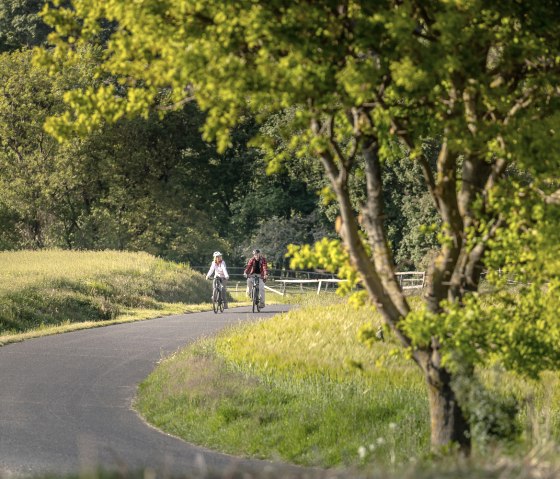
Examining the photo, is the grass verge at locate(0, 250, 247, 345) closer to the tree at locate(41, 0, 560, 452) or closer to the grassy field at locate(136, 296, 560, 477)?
the grassy field at locate(136, 296, 560, 477)

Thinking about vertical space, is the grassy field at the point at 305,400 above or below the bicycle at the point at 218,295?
below

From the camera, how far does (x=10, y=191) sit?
65.6 m

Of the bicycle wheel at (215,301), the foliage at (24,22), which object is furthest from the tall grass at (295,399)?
the foliage at (24,22)

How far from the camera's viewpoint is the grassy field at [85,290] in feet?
106

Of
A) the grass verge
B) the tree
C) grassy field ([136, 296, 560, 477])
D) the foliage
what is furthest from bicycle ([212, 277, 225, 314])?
the foliage

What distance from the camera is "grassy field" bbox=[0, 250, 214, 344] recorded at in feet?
106

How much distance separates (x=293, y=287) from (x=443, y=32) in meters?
62.9

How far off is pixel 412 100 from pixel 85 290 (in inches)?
1068

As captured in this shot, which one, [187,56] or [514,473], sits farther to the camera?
[187,56]

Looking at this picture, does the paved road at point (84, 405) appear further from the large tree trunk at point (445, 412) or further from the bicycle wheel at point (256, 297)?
the bicycle wheel at point (256, 297)

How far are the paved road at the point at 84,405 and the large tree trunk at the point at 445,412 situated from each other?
2047mm

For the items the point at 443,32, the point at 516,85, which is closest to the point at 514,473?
the point at 443,32

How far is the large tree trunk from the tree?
0.01m

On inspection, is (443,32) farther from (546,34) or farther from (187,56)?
(187,56)
